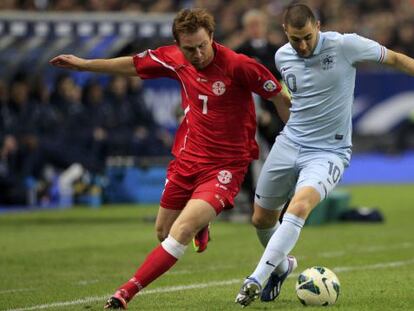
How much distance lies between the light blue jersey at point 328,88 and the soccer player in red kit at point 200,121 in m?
0.20

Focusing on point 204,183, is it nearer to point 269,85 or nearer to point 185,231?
point 185,231

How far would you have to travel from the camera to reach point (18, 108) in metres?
18.7

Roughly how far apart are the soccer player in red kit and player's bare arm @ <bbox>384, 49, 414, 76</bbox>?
0.84 m

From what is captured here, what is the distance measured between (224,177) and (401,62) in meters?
1.55

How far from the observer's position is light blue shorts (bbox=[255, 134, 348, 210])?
8.37m

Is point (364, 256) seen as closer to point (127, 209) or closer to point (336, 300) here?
point (336, 300)

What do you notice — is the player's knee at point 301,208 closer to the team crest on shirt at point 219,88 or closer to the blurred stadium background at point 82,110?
the team crest on shirt at point 219,88

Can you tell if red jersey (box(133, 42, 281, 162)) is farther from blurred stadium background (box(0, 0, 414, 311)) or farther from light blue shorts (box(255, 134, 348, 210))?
blurred stadium background (box(0, 0, 414, 311))

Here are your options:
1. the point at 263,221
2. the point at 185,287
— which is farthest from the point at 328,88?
the point at 185,287

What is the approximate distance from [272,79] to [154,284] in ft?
7.87

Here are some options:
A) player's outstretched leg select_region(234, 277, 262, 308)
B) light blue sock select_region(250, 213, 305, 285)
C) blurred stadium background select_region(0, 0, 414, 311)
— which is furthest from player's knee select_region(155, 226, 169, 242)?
player's outstretched leg select_region(234, 277, 262, 308)

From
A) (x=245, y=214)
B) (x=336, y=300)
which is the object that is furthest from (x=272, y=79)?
(x=245, y=214)

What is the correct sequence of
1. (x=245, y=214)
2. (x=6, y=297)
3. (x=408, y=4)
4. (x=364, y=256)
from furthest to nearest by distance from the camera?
(x=408, y=4), (x=245, y=214), (x=364, y=256), (x=6, y=297)

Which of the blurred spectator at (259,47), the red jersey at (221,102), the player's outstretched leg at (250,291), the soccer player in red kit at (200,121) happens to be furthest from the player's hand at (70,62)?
the blurred spectator at (259,47)
